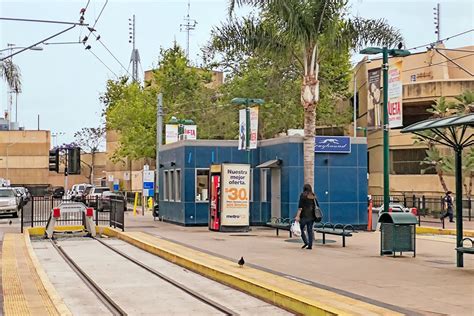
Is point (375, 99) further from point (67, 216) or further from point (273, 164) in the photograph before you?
point (67, 216)

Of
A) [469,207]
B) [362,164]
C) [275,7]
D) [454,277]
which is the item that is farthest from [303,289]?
[469,207]

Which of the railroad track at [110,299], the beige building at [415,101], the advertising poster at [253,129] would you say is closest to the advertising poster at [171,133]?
the advertising poster at [253,129]

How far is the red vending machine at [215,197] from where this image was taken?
26734 millimetres

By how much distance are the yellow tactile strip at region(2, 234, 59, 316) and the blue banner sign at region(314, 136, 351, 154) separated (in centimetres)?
1338

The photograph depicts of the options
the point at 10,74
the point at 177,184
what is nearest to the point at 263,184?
the point at 177,184

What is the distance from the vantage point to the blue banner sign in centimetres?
2795

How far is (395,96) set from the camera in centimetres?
1991

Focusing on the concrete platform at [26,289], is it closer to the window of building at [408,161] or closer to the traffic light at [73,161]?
the traffic light at [73,161]

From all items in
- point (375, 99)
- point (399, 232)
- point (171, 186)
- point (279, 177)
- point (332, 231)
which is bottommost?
point (332, 231)

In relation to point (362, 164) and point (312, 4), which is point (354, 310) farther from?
point (362, 164)

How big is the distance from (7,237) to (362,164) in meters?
13.8

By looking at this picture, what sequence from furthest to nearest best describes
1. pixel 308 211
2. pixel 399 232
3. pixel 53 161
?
pixel 53 161
pixel 308 211
pixel 399 232

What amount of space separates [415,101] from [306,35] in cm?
3244

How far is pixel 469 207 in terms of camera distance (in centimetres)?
4116
